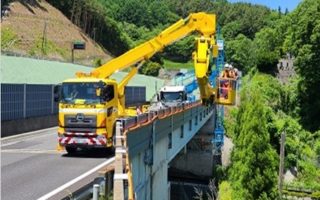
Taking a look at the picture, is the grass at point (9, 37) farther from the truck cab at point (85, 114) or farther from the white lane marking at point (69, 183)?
the white lane marking at point (69, 183)

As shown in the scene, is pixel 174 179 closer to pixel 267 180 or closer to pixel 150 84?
pixel 267 180

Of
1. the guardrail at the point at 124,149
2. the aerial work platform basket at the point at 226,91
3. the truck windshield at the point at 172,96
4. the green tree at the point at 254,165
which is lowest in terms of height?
the green tree at the point at 254,165

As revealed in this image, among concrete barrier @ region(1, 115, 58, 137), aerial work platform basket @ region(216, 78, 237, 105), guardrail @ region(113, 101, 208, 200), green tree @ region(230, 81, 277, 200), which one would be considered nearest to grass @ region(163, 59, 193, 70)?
green tree @ region(230, 81, 277, 200)

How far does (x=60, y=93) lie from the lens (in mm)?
18359

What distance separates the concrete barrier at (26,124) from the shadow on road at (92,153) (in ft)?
22.4

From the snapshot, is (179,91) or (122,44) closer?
(179,91)

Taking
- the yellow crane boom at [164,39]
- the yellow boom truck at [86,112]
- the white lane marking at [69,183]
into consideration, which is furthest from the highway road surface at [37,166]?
the yellow crane boom at [164,39]

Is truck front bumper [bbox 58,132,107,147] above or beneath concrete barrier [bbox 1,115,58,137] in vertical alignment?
above

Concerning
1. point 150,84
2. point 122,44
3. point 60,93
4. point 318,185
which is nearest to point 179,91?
point 318,185

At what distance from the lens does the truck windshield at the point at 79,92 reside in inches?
711

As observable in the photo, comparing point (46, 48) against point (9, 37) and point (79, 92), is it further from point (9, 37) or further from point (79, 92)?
point (79, 92)

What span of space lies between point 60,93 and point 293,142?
31.6m

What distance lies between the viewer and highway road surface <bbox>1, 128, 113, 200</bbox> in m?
12.6

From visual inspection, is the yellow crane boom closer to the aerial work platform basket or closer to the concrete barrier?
the aerial work platform basket
